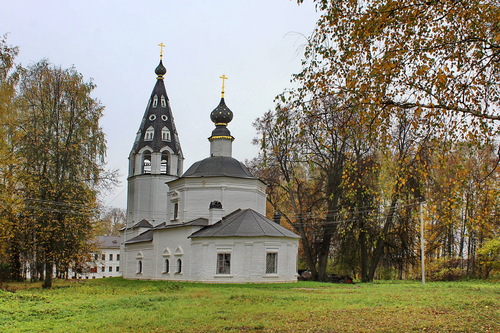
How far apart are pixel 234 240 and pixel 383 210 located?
11.4m

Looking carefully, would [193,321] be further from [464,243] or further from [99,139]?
[464,243]

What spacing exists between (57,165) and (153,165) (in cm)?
1456

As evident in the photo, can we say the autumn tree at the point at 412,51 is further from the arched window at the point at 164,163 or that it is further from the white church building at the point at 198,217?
the arched window at the point at 164,163

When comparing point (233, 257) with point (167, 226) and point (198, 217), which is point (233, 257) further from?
point (167, 226)

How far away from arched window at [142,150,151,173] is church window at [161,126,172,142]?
5.52 ft

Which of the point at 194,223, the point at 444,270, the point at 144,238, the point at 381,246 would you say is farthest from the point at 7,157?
the point at 444,270

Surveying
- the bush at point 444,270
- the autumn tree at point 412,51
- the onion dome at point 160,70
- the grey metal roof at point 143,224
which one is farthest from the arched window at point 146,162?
the autumn tree at point 412,51

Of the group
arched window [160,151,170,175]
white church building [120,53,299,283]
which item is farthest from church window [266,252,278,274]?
arched window [160,151,170,175]

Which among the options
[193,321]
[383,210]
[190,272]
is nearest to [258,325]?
[193,321]

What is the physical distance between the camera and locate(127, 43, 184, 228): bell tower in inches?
1577

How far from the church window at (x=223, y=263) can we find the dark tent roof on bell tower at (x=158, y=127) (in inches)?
559

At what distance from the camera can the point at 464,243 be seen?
3997 cm

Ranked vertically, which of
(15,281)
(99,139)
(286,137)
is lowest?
(15,281)

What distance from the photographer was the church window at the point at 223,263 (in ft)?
94.3
